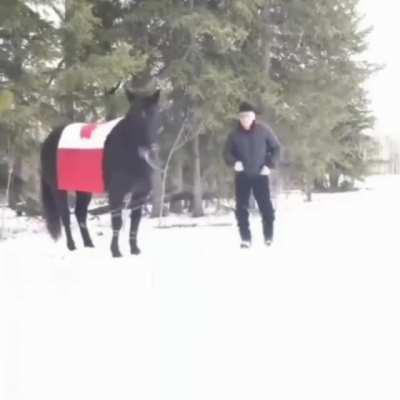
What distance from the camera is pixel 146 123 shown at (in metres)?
6.75

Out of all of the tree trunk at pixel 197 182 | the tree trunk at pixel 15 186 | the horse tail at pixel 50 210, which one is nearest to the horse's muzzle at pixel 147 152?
the horse tail at pixel 50 210

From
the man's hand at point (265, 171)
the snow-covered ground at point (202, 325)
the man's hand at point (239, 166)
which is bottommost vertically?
the snow-covered ground at point (202, 325)

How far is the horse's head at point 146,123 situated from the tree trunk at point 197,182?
26.3 ft

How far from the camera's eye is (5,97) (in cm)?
626

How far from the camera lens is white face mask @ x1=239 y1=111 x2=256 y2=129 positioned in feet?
25.9

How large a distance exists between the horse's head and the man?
4.77ft

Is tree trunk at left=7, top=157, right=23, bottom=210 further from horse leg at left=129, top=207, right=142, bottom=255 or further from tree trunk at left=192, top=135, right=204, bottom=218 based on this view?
horse leg at left=129, top=207, right=142, bottom=255

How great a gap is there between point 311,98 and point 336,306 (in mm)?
11712

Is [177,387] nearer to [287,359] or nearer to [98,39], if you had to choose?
[287,359]

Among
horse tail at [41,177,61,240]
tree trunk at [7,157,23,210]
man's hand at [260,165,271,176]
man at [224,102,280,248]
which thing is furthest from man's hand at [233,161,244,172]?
tree trunk at [7,157,23,210]

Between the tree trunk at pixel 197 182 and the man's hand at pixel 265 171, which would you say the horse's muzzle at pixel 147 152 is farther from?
the tree trunk at pixel 197 182

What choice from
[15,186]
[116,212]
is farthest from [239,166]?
[15,186]

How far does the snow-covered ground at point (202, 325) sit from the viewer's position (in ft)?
9.21

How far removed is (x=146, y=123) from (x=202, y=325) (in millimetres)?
3446
